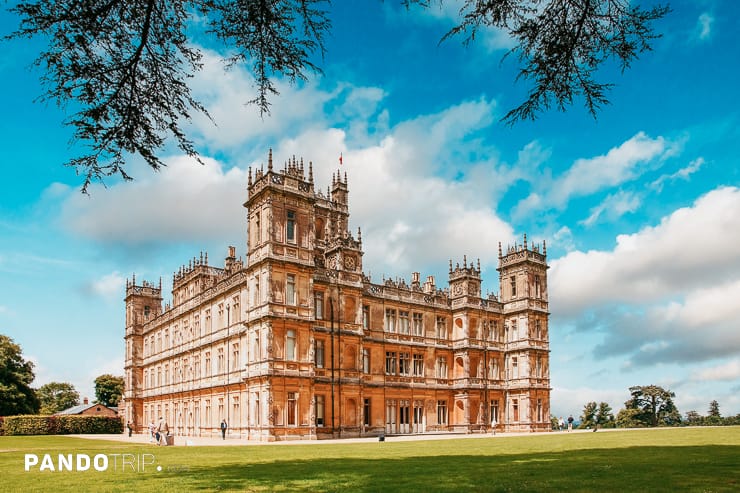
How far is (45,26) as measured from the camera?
6969mm

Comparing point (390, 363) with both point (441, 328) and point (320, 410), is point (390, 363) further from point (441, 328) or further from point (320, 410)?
point (320, 410)

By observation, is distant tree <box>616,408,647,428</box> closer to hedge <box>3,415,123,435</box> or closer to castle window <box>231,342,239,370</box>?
castle window <box>231,342,239,370</box>

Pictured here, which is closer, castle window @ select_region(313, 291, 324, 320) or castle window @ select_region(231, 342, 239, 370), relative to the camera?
castle window @ select_region(313, 291, 324, 320)

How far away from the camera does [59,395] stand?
9612 cm

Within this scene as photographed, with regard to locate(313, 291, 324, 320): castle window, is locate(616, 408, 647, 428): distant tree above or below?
below

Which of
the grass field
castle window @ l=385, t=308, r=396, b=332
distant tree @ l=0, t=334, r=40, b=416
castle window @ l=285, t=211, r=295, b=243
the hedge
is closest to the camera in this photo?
the grass field

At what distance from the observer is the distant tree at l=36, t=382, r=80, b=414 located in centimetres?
9256

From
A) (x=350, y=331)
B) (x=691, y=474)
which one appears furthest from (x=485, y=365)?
(x=691, y=474)

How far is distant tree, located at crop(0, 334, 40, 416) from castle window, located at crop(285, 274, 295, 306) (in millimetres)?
31624

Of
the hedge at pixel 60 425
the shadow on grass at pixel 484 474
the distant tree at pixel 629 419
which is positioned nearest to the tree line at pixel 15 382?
the hedge at pixel 60 425

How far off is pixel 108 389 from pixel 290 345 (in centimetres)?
6443

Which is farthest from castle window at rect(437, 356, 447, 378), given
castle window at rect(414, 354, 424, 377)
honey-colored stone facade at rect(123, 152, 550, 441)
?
castle window at rect(414, 354, 424, 377)

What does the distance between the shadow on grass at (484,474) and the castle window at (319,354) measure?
20.6 meters

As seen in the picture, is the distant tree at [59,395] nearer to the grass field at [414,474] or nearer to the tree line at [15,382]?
the tree line at [15,382]
